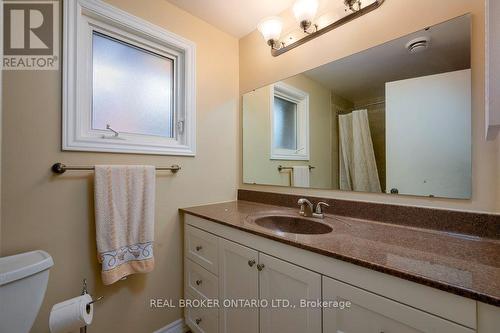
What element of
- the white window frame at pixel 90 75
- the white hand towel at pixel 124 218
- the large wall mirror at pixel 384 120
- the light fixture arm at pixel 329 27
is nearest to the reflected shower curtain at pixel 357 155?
the large wall mirror at pixel 384 120

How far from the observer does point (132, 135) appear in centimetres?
134

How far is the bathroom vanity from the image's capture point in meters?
0.55

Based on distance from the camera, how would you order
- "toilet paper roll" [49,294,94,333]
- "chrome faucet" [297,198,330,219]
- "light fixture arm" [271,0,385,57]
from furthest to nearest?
"chrome faucet" [297,198,330,219] → "light fixture arm" [271,0,385,57] → "toilet paper roll" [49,294,94,333]

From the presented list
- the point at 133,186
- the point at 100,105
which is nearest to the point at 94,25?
the point at 100,105

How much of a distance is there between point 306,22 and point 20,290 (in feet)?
6.10

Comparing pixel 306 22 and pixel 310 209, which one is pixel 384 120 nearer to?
pixel 310 209

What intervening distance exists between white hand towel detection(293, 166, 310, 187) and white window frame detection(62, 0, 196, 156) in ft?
2.44

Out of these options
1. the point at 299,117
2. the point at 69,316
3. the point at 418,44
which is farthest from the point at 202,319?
the point at 418,44

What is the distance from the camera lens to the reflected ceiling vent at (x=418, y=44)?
0.99m

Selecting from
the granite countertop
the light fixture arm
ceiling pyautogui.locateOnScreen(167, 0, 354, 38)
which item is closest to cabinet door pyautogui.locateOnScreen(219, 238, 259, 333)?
the granite countertop

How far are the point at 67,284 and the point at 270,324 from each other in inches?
39.4

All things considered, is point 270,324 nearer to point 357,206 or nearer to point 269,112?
point 357,206

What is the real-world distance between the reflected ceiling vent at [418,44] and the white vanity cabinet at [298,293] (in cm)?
103

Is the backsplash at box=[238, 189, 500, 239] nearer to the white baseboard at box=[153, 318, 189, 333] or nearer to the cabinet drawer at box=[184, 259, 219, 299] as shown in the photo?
the cabinet drawer at box=[184, 259, 219, 299]
